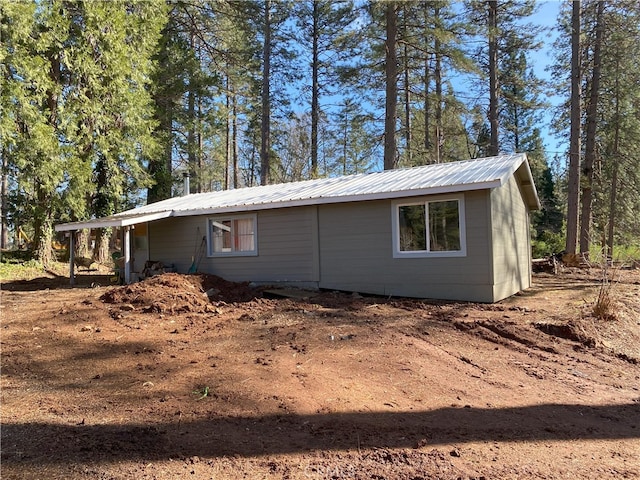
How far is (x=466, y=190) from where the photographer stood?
27.1ft

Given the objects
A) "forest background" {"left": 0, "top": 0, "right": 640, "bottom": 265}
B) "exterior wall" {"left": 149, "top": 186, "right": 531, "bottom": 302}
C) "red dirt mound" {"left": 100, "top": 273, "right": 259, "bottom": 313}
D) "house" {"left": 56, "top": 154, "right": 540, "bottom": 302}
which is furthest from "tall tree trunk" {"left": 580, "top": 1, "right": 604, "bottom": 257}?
"red dirt mound" {"left": 100, "top": 273, "right": 259, "bottom": 313}

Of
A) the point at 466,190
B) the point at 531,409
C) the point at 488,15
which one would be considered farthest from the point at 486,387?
the point at 488,15

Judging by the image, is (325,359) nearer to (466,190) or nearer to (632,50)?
(466,190)

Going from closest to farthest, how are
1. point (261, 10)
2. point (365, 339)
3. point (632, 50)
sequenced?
point (365, 339) → point (632, 50) → point (261, 10)

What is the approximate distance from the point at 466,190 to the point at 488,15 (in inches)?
530

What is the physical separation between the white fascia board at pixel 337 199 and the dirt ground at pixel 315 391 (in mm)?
2342

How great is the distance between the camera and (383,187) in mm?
9516

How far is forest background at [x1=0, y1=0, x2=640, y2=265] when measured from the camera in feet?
48.1

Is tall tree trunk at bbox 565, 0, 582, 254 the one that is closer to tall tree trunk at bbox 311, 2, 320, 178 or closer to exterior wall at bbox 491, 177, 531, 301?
exterior wall at bbox 491, 177, 531, 301

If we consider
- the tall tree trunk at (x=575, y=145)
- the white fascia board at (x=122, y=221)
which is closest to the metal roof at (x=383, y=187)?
the white fascia board at (x=122, y=221)

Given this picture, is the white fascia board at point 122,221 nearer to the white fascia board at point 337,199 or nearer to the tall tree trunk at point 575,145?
the white fascia board at point 337,199

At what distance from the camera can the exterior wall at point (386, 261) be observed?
848 cm

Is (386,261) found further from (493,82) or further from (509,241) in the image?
(493,82)

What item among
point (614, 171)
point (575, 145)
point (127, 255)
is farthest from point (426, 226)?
point (614, 171)
